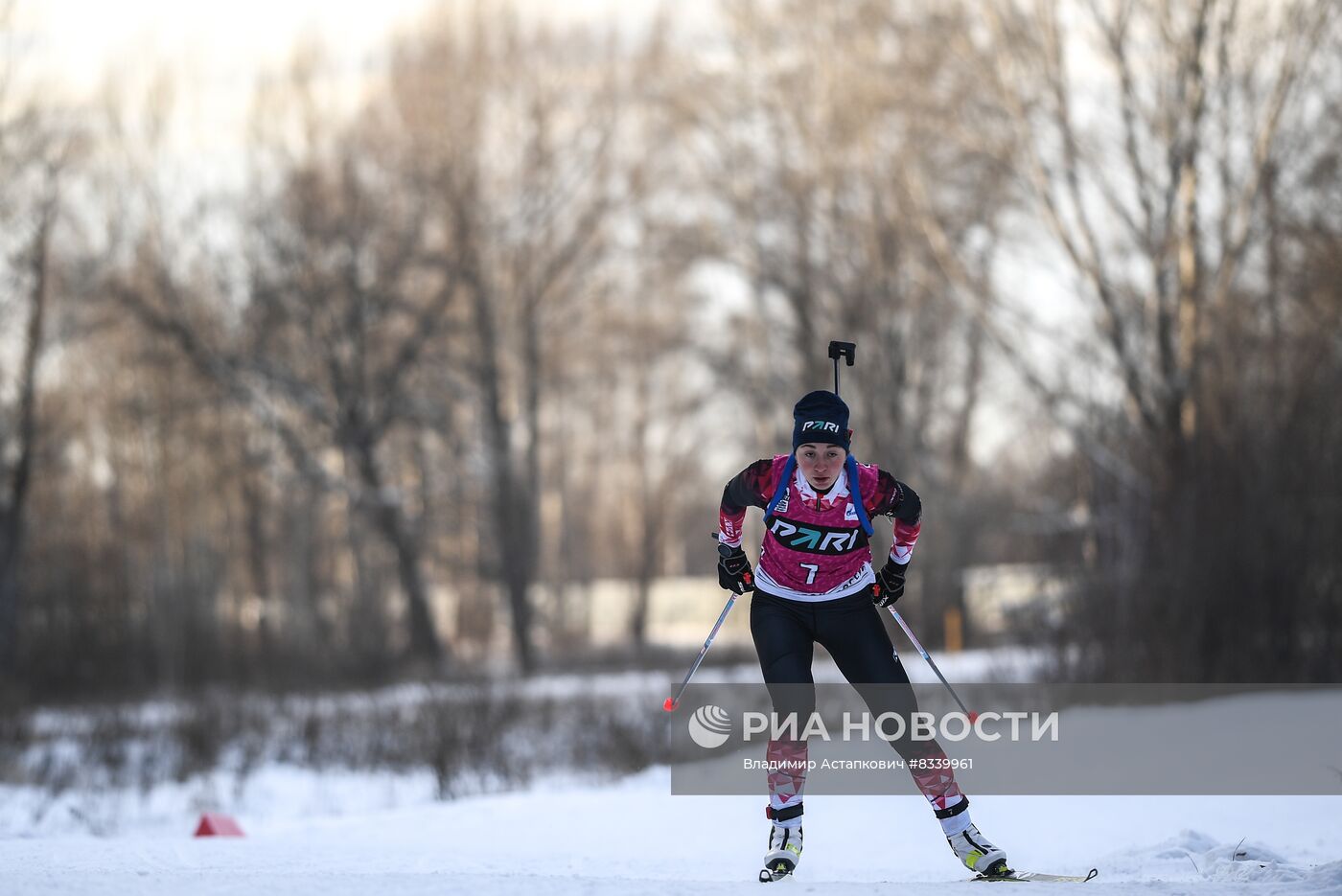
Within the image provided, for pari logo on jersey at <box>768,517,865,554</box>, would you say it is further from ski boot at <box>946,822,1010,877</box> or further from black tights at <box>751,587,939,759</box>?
ski boot at <box>946,822,1010,877</box>

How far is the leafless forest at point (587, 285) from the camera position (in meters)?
15.0

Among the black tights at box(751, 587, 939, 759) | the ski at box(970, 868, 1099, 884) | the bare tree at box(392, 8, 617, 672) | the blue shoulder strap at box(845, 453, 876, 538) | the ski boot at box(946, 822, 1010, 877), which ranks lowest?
the ski at box(970, 868, 1099, 884)

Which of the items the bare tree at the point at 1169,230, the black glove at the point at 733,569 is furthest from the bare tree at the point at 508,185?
the black glove at the point at 733,569

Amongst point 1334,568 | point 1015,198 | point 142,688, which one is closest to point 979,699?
point 1334,568

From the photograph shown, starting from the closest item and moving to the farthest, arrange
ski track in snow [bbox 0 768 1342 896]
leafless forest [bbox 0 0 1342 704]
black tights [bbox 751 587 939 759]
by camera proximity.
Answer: ski track in snow [bbox 0 768 1342 896], black tights [bbox 751 587 939 759], leafless forest [bbox 0 0 1342 704]

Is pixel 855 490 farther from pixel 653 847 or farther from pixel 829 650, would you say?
pixel 653 847

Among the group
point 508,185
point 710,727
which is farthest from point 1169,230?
point 508,185

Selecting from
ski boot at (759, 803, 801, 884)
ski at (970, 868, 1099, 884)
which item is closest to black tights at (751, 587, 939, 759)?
ski boot at (759, 803, 801, 884)

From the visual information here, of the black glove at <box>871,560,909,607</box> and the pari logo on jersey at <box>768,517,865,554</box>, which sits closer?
the pari logo on jersey at <box>768,517,865,554</box>

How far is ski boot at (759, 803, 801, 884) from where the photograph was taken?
19.5ft

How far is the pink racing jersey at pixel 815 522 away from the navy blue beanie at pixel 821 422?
0.16 m

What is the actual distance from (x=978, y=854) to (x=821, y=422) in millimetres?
1769

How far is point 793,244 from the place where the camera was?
26.3 m

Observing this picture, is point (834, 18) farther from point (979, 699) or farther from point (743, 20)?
point (979, 699)
